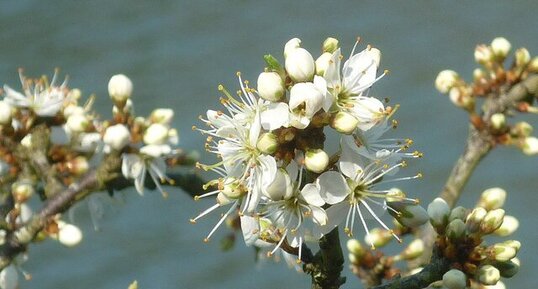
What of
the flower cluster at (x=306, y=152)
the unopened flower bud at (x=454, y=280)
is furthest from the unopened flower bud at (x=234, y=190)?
the unopened flower bud at (x=454, y=280)

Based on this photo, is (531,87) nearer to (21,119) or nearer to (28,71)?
(21,119)

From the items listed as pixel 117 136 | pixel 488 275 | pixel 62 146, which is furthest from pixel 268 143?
pixel 62 146

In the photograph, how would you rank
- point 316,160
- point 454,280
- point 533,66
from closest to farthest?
point 316,160, point 454,280, point 533,66

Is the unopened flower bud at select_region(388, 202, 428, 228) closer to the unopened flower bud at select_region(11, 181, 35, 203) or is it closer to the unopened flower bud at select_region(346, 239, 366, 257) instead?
the unopened flower bud at select_region(346, 239, 366, 257)

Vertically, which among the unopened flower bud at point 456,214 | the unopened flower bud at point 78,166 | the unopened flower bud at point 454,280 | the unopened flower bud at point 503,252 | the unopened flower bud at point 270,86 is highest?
the unopened flower bud at point 270,86

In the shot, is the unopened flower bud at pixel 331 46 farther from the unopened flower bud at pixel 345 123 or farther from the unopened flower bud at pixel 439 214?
the unopened flower bud at pixel 439 214

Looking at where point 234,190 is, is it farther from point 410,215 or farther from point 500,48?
point 500,48
